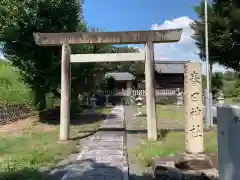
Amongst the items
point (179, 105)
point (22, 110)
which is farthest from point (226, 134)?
point (179, 105)

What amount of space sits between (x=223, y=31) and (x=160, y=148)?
22.5 m

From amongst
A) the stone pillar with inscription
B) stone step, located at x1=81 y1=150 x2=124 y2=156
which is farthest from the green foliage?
the stone pillar with inscription

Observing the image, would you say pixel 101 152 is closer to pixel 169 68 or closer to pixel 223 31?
pixel 223 31

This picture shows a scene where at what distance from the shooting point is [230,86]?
38.6 metres

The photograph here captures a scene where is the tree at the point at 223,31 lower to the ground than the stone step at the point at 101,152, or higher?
higher

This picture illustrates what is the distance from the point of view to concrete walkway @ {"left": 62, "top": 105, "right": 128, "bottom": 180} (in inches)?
295

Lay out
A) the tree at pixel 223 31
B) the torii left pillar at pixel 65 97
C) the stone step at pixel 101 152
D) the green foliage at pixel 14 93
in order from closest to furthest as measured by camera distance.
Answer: the stone step at pixel 101 152 → the torii left pillar at pixel 65 97 → the green foliage at pixel 14 93 → the tree at pixel 223 31

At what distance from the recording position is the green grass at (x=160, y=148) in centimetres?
912

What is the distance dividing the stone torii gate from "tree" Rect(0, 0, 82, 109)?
12.3ft

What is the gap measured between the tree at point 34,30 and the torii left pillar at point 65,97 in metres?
3.91

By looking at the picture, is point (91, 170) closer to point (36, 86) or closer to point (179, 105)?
point (36, 86)

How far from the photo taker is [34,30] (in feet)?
53.9

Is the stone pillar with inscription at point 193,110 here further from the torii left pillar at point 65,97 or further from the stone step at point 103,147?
the torii left pillar at point 65,97

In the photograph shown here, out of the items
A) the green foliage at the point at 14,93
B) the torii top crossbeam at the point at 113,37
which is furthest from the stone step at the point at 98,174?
the green foliage at the point at 14,93
